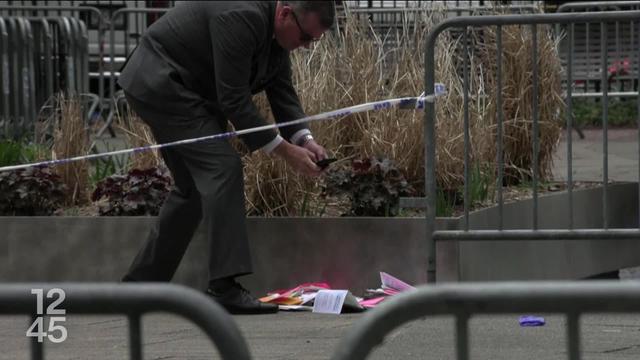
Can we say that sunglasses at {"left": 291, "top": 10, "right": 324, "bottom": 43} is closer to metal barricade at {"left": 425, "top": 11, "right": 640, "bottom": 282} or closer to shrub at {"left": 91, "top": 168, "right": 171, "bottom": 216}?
metal barricade at {"left": 425, "top": 11, "right": 640, "bottom": 282}

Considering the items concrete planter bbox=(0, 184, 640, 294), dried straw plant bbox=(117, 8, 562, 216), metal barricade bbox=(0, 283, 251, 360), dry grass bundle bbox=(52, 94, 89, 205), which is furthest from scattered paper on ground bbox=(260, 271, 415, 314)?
metal barricade bbox=(0, 283, 251, 360)

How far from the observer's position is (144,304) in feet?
9.68

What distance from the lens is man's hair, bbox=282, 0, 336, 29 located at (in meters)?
6.22

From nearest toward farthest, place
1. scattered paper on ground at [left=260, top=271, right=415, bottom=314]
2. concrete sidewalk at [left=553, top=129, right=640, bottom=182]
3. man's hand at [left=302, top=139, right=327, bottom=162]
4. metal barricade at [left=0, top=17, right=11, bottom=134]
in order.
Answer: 1. man's hand at [left=302, top=139, right=327, bottom=162]
2. scattered paper on ground at [left=260, top=271, right=415, bottom=314]
3. concrete sidewalk at [left=553, top=129, right=640, bottom=182]
4. metal barricade at [left=0, top=17, right=11, bottom=134]

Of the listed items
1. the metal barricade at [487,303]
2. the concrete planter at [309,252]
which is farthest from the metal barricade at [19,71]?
the metal barricade at [487,303]

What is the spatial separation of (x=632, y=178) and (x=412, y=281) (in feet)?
13.8

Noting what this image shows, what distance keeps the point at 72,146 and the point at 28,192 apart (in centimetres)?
84

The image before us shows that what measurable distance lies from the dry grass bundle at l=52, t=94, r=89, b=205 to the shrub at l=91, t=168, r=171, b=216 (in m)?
0.50

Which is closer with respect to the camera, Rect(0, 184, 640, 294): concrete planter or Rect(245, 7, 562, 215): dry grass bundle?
Rect(0, 184, 640, 294): concrete planter

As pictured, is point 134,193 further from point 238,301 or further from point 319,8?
point 319,8

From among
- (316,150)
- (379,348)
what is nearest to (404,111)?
(316,150)

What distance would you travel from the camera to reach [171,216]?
6672 millimetres

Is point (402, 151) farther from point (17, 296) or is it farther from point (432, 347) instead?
point (17, 296)

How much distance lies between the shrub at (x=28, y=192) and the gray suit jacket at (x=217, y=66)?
1.22m
